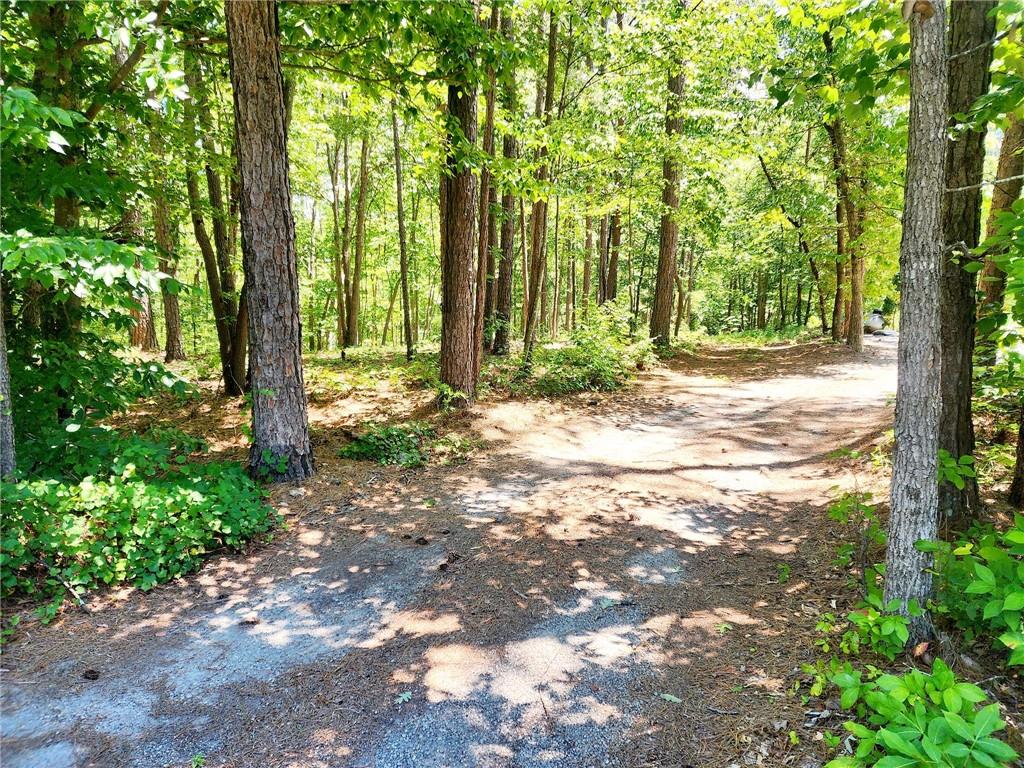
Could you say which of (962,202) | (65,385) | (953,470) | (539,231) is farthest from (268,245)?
(539,231)

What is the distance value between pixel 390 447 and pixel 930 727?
5.88 metres

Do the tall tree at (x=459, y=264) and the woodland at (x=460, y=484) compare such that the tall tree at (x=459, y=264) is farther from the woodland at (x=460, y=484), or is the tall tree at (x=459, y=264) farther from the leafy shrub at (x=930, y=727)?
the leafy shrub at (x=930, y=727)

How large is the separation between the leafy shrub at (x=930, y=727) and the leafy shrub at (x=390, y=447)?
17.4 ft

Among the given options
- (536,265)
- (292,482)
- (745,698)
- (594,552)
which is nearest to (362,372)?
(536,265)

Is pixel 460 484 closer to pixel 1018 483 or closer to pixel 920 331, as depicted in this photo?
pixel 920 331

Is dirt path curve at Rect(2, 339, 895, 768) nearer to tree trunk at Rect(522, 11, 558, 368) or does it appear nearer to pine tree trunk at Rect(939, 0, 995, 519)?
pine tree trunk at Rect(939, 0, 995, 519)

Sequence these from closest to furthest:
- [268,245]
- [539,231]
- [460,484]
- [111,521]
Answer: [111,521] < [268,245] < [460,484] < [539,231]

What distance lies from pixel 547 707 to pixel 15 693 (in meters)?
2.74

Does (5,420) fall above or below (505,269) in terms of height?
below

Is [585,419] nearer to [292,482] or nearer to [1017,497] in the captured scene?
[292,482]

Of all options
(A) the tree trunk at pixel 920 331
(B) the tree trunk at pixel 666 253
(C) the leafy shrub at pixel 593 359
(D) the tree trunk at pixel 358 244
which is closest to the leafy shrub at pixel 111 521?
(A) the tree trunk at pixel 920 331

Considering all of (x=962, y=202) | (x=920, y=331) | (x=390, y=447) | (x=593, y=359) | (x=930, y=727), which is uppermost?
(x=962, y=202)

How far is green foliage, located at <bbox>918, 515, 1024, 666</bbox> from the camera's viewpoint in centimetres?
207

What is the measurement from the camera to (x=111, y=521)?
144 inches
